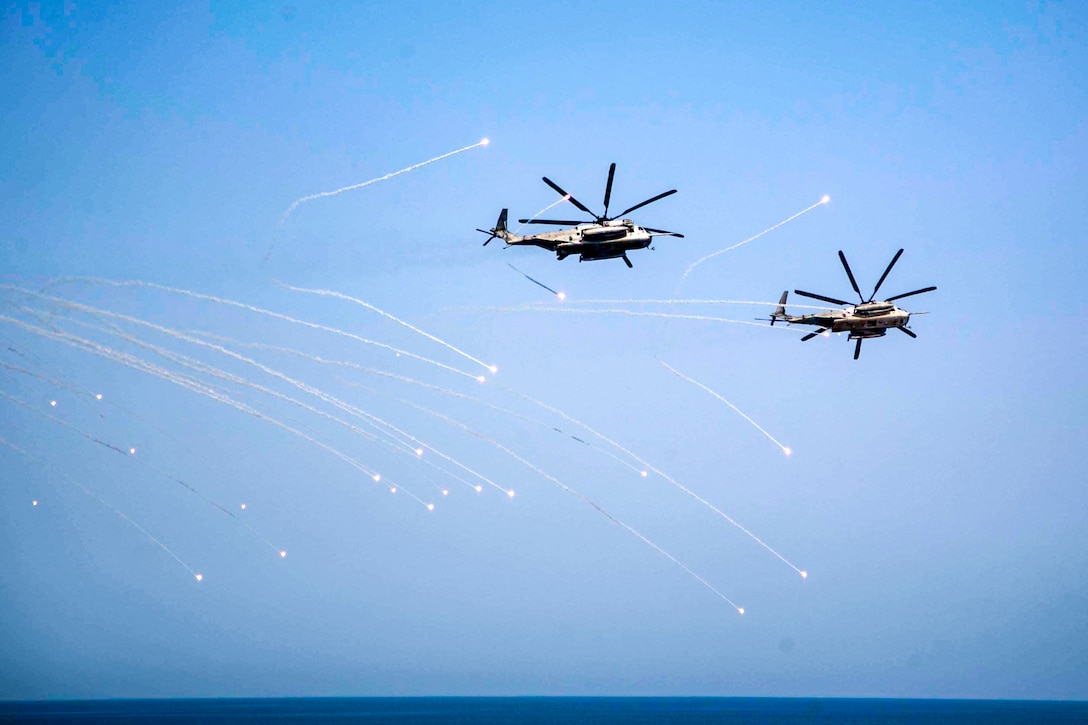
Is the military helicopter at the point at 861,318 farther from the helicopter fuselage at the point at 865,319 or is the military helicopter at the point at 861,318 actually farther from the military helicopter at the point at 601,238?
the military helicopter at the point at 601,238

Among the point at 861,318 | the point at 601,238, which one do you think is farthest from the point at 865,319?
the point at 601,238

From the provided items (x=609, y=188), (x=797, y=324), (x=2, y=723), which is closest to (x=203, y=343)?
(x=609, y=188)

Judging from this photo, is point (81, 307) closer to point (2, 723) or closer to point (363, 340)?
point (363, 340)

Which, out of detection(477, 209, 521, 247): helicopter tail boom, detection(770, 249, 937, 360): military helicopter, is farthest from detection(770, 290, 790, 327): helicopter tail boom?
detection(477, 209, 521, 247): helicopter tail boom

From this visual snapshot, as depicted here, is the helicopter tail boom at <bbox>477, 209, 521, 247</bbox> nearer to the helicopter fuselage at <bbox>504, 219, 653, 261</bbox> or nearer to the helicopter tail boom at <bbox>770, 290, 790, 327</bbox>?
the helicopter fuselage at <bbox>504, 219, 653, 261</bbox>

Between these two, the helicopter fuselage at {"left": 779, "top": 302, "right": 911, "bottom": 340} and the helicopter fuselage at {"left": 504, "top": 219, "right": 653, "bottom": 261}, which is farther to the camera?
the helicopter fuselage at {"left": 779, "top": 302, "right": 911, "bottom": 340}

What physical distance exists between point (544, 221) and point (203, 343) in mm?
19906

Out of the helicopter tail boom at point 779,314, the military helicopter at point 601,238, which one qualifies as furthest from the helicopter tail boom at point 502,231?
the helicopter tail boom at point 779,314

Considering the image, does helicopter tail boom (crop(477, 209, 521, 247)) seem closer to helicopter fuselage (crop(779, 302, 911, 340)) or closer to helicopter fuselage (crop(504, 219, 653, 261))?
helicopter fuselage (crop(504, 219, 653, 261))

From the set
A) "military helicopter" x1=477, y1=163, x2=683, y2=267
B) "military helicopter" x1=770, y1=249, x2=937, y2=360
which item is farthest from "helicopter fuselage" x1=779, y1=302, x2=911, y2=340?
"military helicopter" x1=477, y1=163, x2=683, y2=267

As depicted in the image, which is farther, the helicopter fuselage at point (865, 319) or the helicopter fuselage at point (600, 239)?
the helicopter fuselage at point (865, 319)

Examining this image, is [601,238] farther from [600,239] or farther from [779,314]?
[779,314]

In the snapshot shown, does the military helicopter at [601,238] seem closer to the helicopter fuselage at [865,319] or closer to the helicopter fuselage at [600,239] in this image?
the helicopter fuselage at [600,239]

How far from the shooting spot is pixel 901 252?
56.7m
